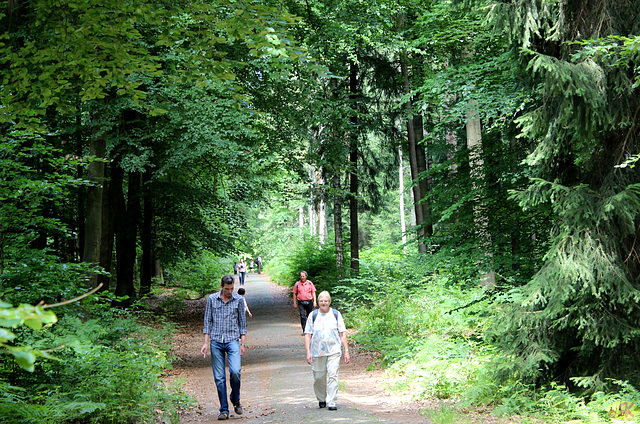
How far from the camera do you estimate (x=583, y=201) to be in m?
6.91

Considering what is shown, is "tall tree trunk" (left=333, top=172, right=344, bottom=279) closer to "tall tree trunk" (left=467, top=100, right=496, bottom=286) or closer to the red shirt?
the red shirt

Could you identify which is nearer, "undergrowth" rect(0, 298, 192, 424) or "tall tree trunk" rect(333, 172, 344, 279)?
"undergrowth" rect(0, 298, 192, 424)

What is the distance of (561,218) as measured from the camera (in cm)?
729

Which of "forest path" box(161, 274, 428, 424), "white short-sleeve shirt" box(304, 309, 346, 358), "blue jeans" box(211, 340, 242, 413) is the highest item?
"white short-sleeve shirt" box(304, 309, 346, 358)

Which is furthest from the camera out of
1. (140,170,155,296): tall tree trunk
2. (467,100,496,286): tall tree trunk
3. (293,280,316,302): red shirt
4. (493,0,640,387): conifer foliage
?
(140,170,155,296): tall tree trunk

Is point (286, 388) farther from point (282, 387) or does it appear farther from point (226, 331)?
point (226, 331)

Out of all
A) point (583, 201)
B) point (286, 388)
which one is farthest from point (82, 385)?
point (583, 201)

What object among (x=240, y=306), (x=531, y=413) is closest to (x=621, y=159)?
(x=531, y=413)

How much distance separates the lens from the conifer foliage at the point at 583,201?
264 inches

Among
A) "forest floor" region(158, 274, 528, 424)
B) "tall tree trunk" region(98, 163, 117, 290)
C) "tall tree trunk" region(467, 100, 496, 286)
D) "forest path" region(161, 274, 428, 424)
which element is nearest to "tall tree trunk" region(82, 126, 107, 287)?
"tall tree trunk" region(98, 163, 117, 290)

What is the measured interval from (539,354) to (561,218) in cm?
183

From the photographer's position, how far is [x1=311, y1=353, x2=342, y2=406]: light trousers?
781cm

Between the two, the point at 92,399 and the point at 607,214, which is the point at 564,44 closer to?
the point at 607,214

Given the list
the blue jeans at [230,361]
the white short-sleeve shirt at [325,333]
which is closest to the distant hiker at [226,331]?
the blue jeans at [230,361]
